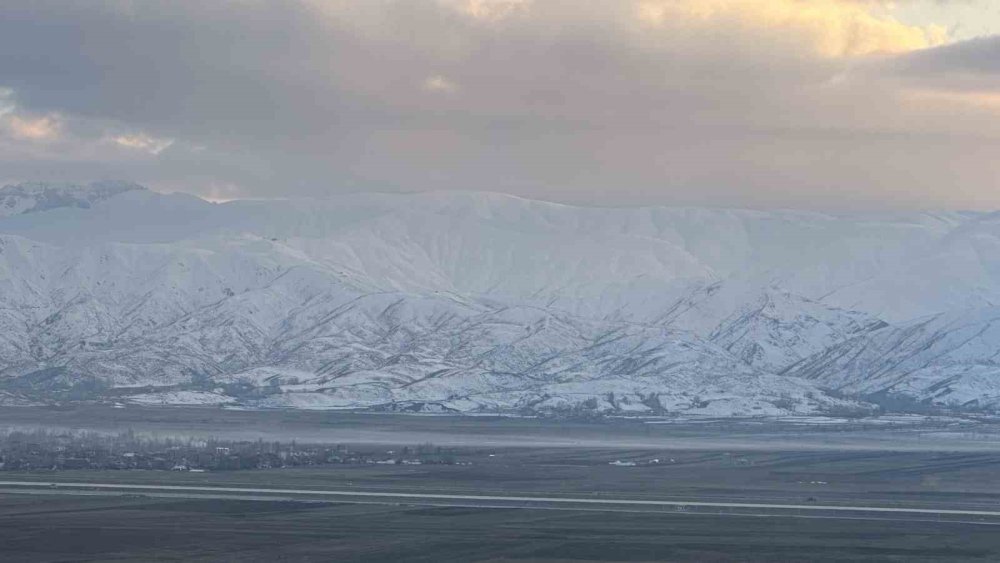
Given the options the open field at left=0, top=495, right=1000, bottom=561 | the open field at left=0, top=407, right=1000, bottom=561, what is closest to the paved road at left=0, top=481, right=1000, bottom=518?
the open field at left=0, top=407, right=1000, bottom=561

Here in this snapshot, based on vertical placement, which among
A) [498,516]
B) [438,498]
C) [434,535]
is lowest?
[434,535]

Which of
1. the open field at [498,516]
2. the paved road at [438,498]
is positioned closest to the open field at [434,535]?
the open field at [498,516]

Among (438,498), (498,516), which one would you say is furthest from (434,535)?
(438,498)

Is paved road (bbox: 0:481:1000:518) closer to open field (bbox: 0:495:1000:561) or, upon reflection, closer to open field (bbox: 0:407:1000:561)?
open field (bbox: 0:407:1000:561)

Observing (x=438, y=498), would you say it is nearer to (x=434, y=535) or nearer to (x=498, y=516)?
(x=498, y=516)

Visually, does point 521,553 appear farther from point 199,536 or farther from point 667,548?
point 199,536

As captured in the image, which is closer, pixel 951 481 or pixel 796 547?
pixel 796 547

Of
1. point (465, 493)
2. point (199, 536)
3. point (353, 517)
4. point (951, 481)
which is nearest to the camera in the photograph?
point (199, 536)

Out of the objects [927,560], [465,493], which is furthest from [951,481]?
[927,560]
